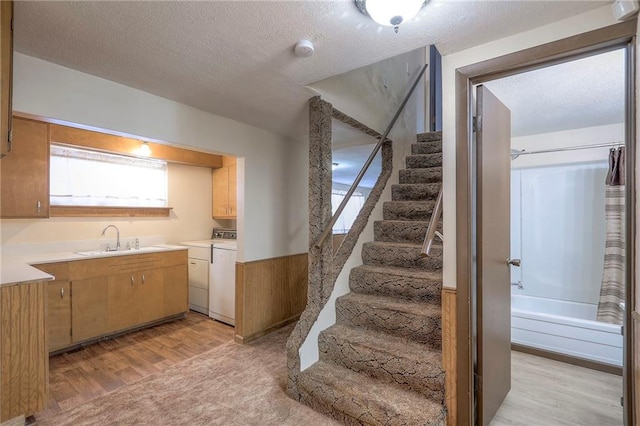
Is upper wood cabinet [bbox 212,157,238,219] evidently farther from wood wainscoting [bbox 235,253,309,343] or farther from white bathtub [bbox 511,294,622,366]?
white bathtub [bbox 511,294,622,366]

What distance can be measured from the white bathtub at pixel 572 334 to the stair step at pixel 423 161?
1.75 m

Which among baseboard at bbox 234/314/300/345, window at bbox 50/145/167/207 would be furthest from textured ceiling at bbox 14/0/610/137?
baseboard at bbox 234/314/300/345

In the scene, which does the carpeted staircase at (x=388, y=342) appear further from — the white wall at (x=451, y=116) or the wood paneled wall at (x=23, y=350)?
the wood paneled wall at (x=23, y=350)

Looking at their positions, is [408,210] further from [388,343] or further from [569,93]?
[569,93]

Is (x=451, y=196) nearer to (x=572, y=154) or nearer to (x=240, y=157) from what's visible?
(x=240, y=157)

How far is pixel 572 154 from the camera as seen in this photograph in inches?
124

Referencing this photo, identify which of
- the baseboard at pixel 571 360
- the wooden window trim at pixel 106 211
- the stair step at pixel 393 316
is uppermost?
the wooden window trim at pixel 106 211

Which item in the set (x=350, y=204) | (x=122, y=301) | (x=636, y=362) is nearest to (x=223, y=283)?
(x=122, y=301)

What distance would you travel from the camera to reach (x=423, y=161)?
3.57 meters

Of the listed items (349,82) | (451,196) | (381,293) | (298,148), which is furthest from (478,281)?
(298,148)

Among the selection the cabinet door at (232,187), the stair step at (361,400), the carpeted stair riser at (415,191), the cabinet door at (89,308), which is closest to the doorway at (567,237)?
the stair step at (361,400)

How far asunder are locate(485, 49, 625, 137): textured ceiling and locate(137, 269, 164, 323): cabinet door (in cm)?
377

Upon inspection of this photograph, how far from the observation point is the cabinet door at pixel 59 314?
2.72m

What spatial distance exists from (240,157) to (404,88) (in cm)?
235
